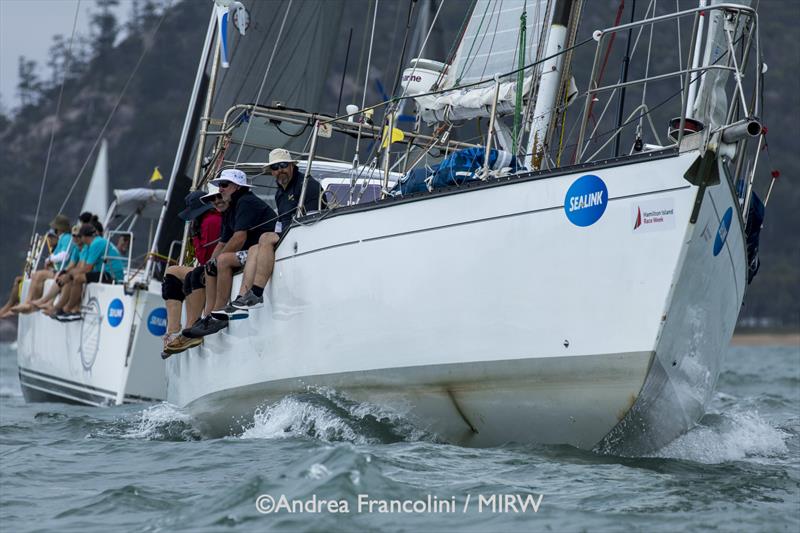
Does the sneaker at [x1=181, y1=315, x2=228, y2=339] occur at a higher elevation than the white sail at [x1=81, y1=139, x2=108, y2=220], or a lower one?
lower

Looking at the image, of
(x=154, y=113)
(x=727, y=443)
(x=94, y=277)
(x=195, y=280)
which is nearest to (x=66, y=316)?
(x=94, y=277)

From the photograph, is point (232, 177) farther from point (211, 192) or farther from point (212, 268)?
point (212, 268)

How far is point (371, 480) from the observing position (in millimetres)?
5469

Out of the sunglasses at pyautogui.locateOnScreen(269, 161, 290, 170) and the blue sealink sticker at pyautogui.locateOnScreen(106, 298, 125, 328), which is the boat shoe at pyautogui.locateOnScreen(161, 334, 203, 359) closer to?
the sunglasses at pyautogui.locateOnScreen(269, 161, 290, 170)

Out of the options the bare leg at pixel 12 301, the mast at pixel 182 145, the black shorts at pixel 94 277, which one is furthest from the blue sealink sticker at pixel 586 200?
the bare leg at pixel 12 301

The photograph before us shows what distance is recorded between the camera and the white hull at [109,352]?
12.6 m

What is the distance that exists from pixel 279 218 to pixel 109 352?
541 centimetres

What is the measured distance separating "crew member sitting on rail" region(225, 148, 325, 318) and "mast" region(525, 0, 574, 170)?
4.31ft

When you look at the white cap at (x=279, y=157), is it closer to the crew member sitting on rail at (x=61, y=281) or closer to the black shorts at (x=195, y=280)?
the black shorts at (x=195, y=280)

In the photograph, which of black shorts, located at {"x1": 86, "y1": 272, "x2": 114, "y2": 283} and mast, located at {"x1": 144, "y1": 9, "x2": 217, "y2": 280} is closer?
mast, located at {"x1": 144, "y1": 9, "x2": 217, "y2": 280}

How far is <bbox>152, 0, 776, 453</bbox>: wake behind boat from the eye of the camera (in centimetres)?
620

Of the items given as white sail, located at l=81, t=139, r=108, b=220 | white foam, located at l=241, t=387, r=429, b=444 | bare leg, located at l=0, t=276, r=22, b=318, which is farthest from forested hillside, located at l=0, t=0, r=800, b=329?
white foam, located at l=241, t=387, r=429, b=444

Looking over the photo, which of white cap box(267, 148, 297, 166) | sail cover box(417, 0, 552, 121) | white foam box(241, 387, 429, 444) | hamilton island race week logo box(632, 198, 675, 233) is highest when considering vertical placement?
sail cover box(417, 0, 552, 121)

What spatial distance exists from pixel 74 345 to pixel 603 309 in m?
8.66
